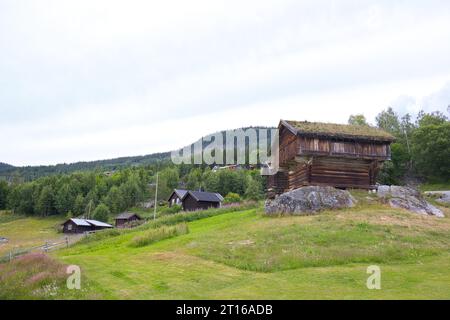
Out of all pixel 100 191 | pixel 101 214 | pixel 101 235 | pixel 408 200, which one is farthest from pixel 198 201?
pixel 100 191

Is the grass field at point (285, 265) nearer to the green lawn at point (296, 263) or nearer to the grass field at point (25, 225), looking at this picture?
the green lawn at point (296, 263)

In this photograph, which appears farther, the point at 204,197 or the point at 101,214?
the point at 101,214

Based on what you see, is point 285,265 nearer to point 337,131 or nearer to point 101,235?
point 337,131

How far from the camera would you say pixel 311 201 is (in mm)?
31875

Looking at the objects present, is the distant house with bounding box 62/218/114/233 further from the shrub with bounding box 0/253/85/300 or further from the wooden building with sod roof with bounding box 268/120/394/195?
the shrub with bounding box 0/253/85/300

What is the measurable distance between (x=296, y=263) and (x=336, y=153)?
19613mm

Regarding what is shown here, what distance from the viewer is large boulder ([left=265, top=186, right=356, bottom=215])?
104 feet

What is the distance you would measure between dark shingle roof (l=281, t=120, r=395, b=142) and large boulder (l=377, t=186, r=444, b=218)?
4790 mm

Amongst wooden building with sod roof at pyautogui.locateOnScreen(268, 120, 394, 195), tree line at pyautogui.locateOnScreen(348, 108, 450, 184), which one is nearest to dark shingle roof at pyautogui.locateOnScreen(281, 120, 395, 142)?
wooden building with sod roof at pyautogui.locateOnScreen(268, 120, 394, 195)

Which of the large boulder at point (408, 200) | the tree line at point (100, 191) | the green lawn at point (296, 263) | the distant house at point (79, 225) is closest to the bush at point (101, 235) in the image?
the green lawn at point (296, 263)

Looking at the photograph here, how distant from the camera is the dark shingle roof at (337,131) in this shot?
35.4 m

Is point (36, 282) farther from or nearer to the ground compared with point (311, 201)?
nearer to the ground

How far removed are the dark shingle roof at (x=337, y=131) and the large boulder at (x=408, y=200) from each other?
→ 189 inches

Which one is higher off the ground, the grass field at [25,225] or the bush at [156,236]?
the bush at [156,236]
